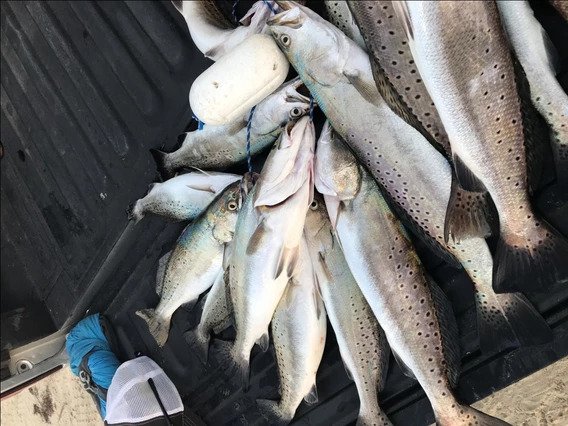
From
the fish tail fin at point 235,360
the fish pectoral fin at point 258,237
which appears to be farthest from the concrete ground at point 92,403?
the fish pectoral fin at point 258,237

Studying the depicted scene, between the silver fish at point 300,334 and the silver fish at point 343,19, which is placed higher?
the silver fish at point 343,19

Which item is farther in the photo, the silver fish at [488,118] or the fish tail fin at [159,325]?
the fish tail fin at [159,325]

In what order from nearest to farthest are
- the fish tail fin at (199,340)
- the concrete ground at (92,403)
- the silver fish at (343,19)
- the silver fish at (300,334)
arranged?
the silver fish at (343,19)
the silver fish at (300,334)
the concrete ground at (92,403)
the fish tail fin at (199,340)

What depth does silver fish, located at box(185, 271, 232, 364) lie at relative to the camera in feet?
7.82

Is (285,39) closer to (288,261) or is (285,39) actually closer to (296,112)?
(296,112)

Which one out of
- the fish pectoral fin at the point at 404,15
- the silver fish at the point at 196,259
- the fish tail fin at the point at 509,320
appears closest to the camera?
the fish pectoral fin at the point at 404,15

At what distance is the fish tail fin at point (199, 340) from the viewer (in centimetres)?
245

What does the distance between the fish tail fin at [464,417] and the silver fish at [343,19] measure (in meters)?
1.24

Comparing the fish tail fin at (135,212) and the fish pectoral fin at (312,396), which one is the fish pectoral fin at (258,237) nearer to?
the fish pectoral fin at (312,396)

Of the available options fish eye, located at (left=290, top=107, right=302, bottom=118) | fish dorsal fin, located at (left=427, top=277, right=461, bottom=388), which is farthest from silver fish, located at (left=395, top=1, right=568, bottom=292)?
fish eye, located at (left=290, top=107, right=302, bottom=118)

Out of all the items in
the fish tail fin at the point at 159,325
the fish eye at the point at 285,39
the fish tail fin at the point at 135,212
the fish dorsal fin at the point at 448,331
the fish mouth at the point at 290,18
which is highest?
the fish mouth at the point at 290,18

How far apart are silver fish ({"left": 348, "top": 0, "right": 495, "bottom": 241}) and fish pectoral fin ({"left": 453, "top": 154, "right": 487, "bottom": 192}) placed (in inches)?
2.8

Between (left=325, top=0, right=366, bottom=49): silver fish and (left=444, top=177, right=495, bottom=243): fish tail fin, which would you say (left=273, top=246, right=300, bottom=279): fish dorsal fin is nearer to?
(left=444, top=177, right=495, bottom=243): fish tail fin

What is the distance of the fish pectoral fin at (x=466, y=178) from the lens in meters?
1.54
